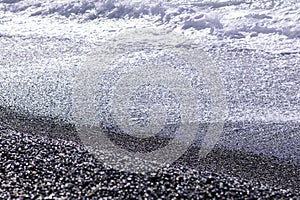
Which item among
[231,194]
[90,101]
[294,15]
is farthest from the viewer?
[294,15]

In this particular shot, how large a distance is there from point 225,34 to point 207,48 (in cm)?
56

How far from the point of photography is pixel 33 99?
3871mm

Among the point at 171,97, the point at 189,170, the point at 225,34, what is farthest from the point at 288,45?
the point at 189,170

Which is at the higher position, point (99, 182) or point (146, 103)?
point (99, 182)

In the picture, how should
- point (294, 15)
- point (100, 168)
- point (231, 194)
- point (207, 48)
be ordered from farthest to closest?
point (294, 15), point (207, 48), point (100, 168), point (231, 194)

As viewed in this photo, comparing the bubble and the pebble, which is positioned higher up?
the pebble

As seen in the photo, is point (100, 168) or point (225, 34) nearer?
point (100, 168)

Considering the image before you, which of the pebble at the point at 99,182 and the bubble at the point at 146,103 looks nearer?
the pebble at the point at 99,182

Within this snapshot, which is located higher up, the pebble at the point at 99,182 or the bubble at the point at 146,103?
the pebble at the point at 99,182

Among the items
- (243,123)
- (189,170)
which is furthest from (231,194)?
(243,123)

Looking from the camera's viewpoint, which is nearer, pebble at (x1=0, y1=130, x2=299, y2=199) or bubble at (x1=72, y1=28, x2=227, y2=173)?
pebble at (x1=0, y1=130, x2=299, y2=199)

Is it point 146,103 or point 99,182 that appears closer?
point 99,182

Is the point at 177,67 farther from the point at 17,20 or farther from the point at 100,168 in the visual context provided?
the point at 17,20

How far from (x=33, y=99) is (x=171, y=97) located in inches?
35.2
